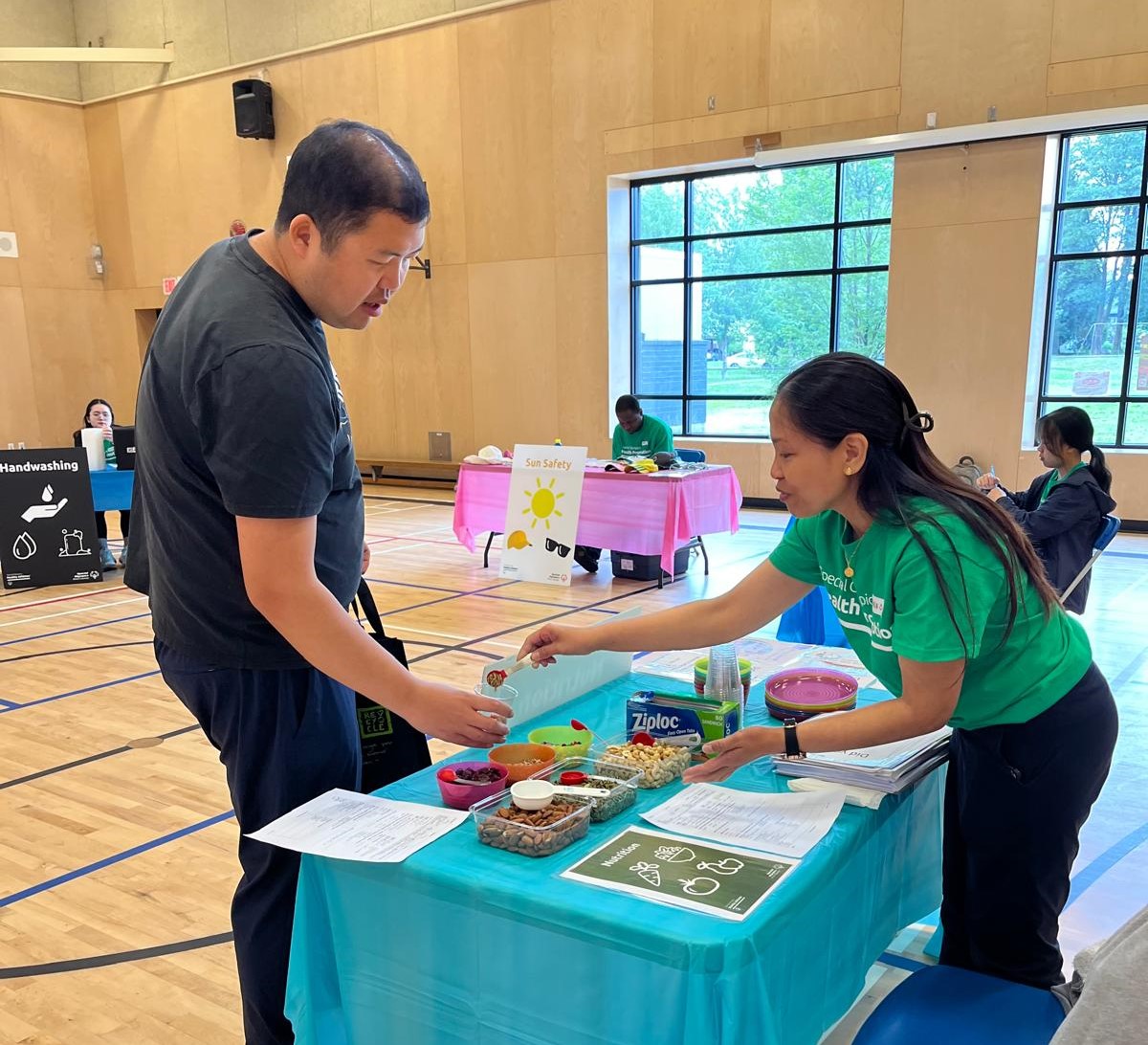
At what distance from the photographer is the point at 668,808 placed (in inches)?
61.5

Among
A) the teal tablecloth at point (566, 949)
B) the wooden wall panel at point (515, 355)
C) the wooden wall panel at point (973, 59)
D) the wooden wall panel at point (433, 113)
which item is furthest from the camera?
the wooden wall panel at point (433, 113)

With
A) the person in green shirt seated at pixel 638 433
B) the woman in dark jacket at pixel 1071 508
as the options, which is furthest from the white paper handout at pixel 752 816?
the person in green shirt seated at pixel 638 433

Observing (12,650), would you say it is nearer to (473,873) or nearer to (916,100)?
(473,873)

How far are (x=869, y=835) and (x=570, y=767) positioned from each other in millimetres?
516

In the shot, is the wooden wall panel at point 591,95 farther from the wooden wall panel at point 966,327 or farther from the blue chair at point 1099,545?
the blue chair at point 1099,545

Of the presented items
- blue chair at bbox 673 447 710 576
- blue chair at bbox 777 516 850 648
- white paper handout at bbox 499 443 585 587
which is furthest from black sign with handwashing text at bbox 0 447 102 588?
blue chair at bbox 777 516 850 648

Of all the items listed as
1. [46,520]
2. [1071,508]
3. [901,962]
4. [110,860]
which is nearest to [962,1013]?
[901,962]

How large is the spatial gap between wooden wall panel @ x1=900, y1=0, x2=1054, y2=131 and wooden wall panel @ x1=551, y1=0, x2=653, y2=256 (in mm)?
2819

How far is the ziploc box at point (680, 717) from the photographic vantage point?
1850 millimetres

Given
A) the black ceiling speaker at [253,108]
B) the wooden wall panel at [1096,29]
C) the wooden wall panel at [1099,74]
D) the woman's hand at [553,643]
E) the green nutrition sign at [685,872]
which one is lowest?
the green nutrition sign at [685,872]

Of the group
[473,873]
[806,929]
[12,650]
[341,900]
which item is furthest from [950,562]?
[12,650]

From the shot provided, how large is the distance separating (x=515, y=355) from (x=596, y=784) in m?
10.3

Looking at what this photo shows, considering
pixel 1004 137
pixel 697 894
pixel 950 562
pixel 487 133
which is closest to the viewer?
pixel 697 894

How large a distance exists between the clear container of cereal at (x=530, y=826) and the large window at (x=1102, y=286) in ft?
28.8
